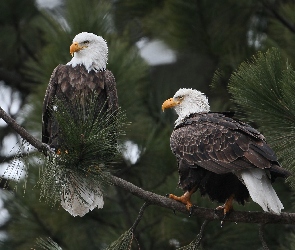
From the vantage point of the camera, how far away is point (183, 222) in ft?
Result: 17.5

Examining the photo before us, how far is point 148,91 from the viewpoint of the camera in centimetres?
626

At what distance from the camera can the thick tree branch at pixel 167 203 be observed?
3.75 metres

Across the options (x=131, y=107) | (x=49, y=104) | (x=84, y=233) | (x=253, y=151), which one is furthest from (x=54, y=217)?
(x=253, y=151)

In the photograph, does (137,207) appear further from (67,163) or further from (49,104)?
(67,163)

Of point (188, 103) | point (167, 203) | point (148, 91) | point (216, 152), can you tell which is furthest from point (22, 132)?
point (148, 91)

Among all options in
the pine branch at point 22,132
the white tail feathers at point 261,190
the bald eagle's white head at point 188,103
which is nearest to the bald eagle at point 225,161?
the white tail feathers at point 261,190

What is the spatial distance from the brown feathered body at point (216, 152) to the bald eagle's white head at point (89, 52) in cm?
76

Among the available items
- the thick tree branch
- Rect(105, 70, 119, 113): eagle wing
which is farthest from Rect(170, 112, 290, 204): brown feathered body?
Rect(105, 70, 119, 113): eagle wing

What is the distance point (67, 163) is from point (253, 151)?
2.60 feet

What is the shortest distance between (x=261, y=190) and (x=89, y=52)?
5.01 feet

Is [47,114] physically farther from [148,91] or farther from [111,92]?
[148,91]

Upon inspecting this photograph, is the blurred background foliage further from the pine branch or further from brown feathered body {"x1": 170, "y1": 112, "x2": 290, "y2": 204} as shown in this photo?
the pine branch

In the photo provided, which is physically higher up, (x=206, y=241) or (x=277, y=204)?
(x=277, y=204)

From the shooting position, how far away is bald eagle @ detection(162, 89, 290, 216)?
386 cm
